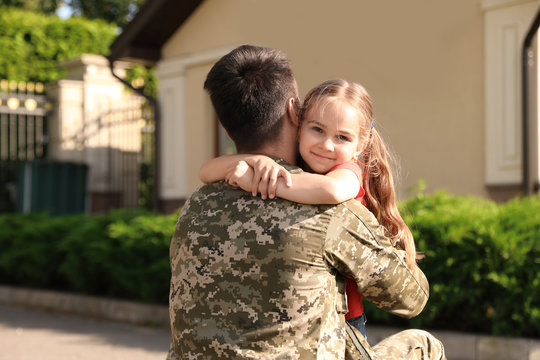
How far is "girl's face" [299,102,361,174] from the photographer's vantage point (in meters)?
2.45

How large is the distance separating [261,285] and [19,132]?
13.5 meters

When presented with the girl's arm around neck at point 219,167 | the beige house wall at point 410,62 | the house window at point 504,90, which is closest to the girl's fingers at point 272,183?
the girl's arm around neck at point 219,167

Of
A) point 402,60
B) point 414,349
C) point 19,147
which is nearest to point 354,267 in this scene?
point 414,349

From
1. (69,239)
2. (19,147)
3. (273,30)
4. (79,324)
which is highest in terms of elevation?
(273,30)

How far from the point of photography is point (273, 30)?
9.92m

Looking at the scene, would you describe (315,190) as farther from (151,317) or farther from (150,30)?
(150,30)

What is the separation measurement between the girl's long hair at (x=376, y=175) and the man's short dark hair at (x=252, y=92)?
0.48 ft

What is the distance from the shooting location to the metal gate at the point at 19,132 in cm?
1435

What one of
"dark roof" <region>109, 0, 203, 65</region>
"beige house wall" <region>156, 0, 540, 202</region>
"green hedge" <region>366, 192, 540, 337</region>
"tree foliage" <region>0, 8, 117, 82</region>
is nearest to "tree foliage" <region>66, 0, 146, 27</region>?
"tree foliage" <region>0, 8, 117, 82</region>

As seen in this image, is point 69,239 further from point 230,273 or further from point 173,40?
point 230,273

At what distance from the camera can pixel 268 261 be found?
7.20 ft

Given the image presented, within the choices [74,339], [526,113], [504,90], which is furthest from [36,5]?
[526,113]

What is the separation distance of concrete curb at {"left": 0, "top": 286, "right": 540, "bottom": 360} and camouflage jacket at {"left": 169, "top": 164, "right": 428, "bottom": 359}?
130 inches

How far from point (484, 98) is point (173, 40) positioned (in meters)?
5.52
